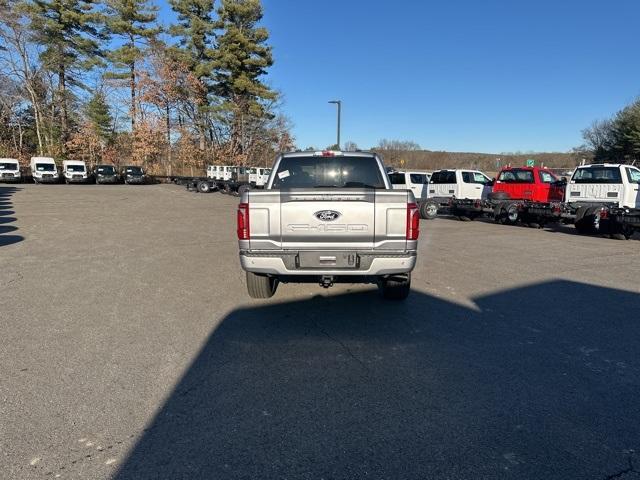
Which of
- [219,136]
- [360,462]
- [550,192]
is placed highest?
[219,136]

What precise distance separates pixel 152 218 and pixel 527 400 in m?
14.4

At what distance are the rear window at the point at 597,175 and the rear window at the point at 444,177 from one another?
482cm

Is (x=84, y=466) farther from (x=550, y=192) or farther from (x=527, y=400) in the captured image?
(x=550, y=192)

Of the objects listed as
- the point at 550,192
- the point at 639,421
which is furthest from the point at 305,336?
the point at 550,192

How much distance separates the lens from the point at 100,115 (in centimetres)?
4538

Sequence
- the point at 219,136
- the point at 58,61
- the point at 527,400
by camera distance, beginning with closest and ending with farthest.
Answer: the point at 527,400 → the point at 58,61 → the point at 219,136

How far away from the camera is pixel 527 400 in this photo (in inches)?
126

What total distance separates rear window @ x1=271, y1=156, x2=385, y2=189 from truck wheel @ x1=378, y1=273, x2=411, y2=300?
1.45 m

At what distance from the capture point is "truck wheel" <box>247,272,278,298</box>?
535 centimetres

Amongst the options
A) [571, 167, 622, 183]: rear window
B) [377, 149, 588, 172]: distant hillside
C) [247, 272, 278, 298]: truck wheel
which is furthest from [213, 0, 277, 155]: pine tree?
[377, 149, 588, 172]: distant hillside

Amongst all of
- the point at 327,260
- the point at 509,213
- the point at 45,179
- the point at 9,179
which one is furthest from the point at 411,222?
the point at 9,179

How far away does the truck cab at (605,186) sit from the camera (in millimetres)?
12477

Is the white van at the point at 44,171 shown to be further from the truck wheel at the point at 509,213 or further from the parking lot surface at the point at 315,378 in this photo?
the truck wheel at the point at 509,213

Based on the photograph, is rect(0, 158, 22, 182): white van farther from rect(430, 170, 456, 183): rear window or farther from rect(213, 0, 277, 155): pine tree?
rect(430, 170, 456, 183): rear window
